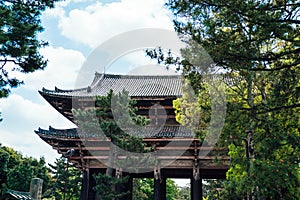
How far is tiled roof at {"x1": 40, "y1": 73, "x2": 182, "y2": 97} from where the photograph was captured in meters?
16.7

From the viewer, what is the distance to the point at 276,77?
281 inches

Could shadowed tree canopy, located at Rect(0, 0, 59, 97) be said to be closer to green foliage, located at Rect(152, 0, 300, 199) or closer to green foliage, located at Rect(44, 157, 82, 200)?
green foliage, located at Rect(152, 0, 300, 199)

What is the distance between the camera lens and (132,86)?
63.4 feet

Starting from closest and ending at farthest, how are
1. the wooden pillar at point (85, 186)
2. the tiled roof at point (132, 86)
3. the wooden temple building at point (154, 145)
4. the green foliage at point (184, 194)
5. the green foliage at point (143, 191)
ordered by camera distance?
the wooden temple building at point (154, 145) → the wooden pillar at point (85, 186) → the tiled roof at point (132, 86) → the green foliage at point (143, 191) → the green foliage at point (184, 194)

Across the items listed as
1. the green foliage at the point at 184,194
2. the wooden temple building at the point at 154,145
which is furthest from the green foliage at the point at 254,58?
the green foliage at the point at 184,194

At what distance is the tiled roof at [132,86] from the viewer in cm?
1666

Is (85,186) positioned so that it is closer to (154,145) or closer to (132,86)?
(154,145)

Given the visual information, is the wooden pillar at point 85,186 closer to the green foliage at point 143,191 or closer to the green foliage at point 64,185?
the green foliage at point 64,185

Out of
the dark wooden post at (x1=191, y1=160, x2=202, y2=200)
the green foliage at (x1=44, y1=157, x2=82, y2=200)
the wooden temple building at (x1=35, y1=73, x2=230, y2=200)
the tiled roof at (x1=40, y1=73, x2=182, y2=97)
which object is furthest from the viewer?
the green foliage at (x1=44, y1=157, x2=82, y2=200)

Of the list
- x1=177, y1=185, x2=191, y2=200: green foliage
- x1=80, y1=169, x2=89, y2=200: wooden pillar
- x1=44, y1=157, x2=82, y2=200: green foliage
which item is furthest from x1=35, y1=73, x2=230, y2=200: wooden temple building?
x1=177, y1=185, x2=191, y2=200: green foliage

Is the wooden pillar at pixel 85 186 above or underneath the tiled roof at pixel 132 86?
underneath

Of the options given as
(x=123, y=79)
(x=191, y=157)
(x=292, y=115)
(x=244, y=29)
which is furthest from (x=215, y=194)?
(x=244, y=29)

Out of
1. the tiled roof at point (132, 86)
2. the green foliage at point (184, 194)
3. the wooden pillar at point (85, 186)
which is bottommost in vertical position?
the green foliage at point (184, 194)

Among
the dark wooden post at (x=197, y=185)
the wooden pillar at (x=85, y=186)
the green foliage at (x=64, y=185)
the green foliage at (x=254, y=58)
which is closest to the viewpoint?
the green foliage at (x=254, y=58)
